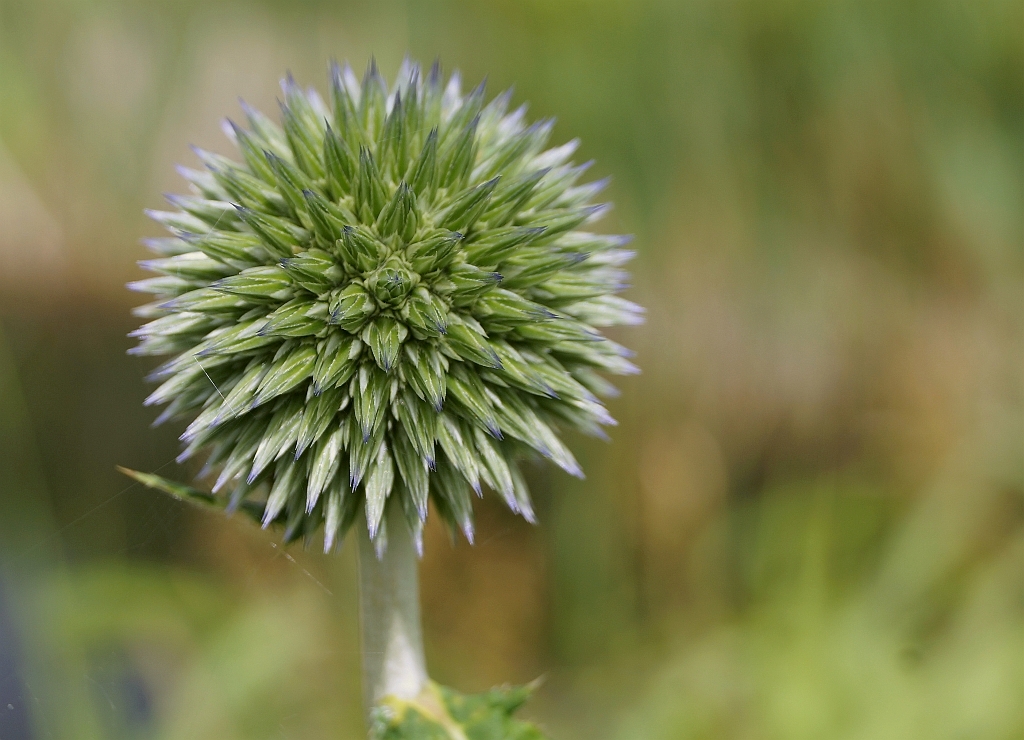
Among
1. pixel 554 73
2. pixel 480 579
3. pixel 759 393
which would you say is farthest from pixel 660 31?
pixel 480 579

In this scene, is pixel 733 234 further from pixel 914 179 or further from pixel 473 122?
pixel 473 122

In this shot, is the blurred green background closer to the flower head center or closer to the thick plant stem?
the thick plant stem

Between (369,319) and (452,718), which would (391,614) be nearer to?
(452,718)

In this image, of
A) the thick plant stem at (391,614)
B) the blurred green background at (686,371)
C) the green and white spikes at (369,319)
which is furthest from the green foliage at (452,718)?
the blurred green background at (686,371)

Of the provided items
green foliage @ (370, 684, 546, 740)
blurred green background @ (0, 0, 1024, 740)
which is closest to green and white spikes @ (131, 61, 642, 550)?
green foliage @ (370, 684, 546, 740)

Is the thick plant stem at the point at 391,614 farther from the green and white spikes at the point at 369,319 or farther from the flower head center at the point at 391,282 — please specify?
the flower head center at the point at 391,282

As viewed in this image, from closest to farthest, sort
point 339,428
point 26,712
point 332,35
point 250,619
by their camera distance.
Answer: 1. point 339,428
2. point 26,712
3. point 250,619
4. point 332,35
